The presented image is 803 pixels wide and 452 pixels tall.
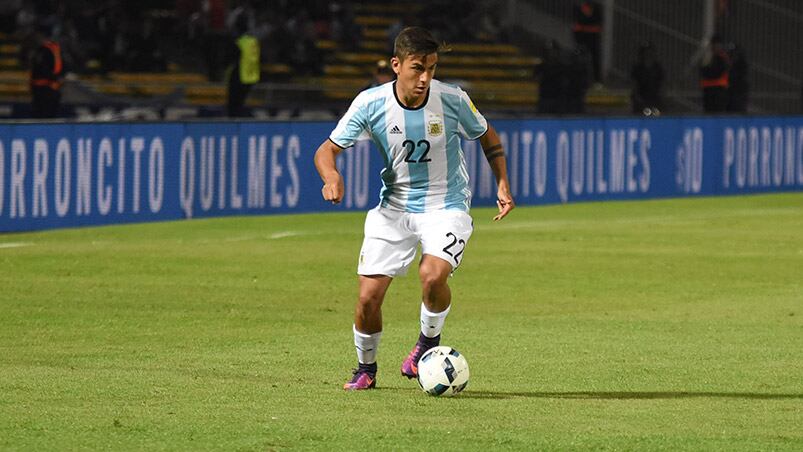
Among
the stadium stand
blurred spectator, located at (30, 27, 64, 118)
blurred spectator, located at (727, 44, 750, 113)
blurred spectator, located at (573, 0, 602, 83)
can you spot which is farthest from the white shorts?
blurred spectator, located at (573, 0, 602, 83)

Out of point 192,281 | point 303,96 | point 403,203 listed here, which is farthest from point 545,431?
point 303,96

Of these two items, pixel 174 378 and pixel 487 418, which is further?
pixel 174 378

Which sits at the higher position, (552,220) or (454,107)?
(454,107)

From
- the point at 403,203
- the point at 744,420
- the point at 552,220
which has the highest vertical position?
the point at 403,203

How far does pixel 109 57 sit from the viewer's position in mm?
34625

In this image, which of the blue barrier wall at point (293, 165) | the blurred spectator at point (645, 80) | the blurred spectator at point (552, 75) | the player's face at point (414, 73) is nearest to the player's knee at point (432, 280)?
the player's face at point (414, 73)

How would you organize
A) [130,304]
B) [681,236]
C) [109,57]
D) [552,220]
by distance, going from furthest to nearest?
[109,57]
[552,220]
[681,236]
[130,304]

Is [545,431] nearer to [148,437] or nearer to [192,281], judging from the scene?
[148,437]

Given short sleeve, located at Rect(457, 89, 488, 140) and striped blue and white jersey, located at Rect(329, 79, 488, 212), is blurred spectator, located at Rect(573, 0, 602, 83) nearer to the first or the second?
short sleeve, located at Rect(457, 89, 488, 140)

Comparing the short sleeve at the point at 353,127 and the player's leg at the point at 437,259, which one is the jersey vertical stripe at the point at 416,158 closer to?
the player's leg at the point at 437,259

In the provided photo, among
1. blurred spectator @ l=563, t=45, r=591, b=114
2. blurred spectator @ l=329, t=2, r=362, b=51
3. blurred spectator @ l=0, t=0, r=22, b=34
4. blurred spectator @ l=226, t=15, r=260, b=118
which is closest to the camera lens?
blurred spectator @ l=226, t=15, r=260, b=118

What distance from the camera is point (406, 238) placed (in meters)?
9.68

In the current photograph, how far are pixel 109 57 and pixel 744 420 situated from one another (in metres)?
27.2

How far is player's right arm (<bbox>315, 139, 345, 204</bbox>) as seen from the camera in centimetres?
913
